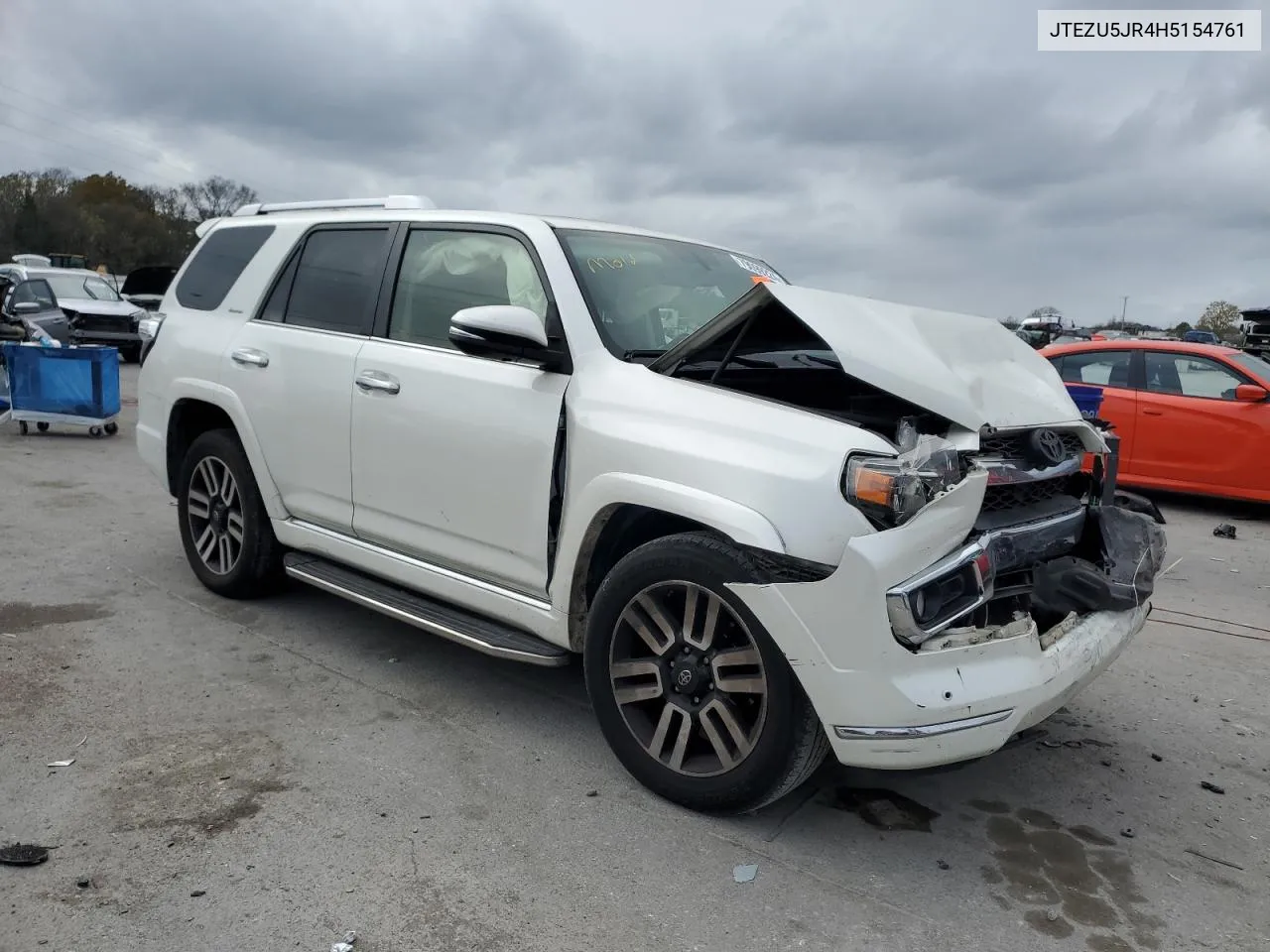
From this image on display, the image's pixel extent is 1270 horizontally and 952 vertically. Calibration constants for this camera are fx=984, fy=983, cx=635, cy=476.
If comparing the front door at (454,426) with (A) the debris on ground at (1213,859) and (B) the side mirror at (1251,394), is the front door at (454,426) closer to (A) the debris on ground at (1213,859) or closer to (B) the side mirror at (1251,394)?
(A) the debris on ground at (1213,859)

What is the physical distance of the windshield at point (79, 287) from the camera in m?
17.4

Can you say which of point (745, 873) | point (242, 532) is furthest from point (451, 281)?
point (745, 873)

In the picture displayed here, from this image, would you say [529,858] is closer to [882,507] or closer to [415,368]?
[882,507]

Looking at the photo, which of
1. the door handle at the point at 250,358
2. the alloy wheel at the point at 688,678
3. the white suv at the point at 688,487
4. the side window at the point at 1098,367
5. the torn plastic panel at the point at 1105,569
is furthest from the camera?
the side window at the point at 1098,367

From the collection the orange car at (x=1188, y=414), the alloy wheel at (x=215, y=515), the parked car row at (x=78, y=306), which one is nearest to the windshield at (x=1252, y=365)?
the orange car at (x=1188, y=414)

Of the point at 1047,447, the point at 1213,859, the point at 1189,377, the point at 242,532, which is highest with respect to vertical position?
the point at 1189,377

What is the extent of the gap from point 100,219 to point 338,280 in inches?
2544

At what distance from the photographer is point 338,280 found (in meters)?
4.52

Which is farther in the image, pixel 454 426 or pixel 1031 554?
pixel 454 426

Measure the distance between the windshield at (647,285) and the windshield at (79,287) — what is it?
16.6m

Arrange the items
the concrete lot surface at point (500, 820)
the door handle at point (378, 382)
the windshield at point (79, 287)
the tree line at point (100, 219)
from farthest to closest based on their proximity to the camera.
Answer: the tree line at point (100, 219) < the windshield at point (79, 287) < the door handle at point (378, 382) < the concrete lot surface at point (500, 820)

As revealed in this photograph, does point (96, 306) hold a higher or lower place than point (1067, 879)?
higher

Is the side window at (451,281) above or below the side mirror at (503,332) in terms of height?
above

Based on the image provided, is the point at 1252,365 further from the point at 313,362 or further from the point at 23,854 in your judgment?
the point at 23,854
